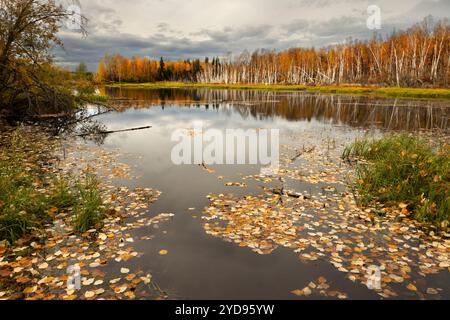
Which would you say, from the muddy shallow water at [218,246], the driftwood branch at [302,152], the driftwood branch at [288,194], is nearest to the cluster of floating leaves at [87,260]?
the muddy shallow water at [218,246]

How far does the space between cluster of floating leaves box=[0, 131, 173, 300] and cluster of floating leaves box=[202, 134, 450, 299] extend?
6.23 ft

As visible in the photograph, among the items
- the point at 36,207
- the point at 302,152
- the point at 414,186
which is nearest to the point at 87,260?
the point at 36,207

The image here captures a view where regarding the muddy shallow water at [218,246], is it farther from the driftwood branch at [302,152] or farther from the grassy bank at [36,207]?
the grassy bank at [36,207]

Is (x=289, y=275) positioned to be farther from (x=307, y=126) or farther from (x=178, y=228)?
(x=307, y=126)

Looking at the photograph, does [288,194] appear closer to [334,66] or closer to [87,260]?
[87,260]

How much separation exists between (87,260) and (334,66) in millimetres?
91957

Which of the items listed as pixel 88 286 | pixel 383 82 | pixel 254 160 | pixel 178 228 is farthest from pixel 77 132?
pixel 383 82

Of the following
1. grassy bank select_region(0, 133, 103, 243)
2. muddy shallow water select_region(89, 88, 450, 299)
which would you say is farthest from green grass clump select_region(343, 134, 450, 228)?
grassy bank select_region(0, 133, 103, 243)

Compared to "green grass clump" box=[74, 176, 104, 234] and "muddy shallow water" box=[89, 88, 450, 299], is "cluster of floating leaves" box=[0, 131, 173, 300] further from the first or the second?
"muddy shallow water" box=[89, 88, 450, 299]

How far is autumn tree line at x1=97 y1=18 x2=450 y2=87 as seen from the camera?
63406mm

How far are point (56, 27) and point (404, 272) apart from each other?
23.5 meters

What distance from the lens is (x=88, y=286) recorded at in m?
4.69

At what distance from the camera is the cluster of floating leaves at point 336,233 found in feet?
16.8

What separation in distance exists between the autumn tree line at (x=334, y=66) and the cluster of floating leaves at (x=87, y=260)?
6755 centimetres
